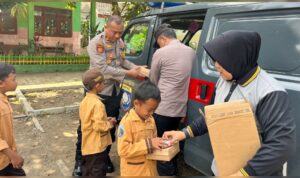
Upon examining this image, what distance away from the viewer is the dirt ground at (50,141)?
3.62 m

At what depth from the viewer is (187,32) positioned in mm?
4398

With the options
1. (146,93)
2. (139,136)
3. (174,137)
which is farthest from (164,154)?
(146,93)

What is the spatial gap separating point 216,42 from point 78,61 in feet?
36.5

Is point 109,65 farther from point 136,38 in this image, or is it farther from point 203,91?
point 136,38

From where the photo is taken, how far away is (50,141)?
448 cm

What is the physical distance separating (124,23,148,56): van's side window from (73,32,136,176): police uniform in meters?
0.79

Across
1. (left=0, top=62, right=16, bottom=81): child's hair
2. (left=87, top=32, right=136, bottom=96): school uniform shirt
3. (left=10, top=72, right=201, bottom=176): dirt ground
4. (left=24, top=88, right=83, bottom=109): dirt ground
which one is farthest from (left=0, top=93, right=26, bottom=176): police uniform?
(left=24, top=88, right=83, bottom=109): dirt ground

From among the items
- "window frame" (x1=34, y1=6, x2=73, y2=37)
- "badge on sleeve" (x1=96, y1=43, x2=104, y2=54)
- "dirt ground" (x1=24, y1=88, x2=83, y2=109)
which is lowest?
"dirt ground" (x1=24, y1=88, x2=83, y2=109)

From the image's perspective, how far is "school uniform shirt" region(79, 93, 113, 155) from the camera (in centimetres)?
261

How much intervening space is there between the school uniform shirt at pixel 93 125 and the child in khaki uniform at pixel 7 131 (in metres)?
0.62

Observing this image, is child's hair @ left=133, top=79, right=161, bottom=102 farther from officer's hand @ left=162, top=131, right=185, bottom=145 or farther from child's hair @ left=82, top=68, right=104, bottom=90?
child's hair @ left=82, top=68, right=104, bottom=90

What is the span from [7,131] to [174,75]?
1542 millimetres

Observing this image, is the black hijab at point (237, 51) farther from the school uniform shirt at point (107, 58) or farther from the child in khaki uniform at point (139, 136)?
the school uniform shirt at point (107, 58)

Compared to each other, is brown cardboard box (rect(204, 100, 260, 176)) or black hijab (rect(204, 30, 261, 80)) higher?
black hijab (rect(204, 30, 261, 80))
